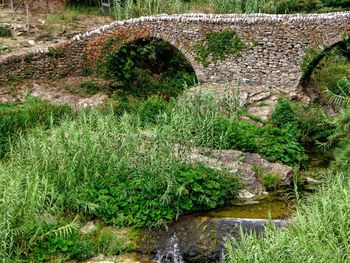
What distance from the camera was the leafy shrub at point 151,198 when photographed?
10711 millimetres

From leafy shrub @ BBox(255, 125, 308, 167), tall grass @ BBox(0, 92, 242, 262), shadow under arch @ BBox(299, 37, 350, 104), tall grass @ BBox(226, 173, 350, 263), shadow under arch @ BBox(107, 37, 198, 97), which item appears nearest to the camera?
tall grass @ BBox(226, 173, 350, 263)

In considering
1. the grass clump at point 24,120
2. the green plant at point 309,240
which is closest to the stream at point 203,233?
the green plant at point 309,240

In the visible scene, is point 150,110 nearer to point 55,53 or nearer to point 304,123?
point 304,123

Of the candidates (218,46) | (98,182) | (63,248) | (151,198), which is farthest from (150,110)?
(63,248)

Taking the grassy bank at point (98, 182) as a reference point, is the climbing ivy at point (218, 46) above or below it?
above

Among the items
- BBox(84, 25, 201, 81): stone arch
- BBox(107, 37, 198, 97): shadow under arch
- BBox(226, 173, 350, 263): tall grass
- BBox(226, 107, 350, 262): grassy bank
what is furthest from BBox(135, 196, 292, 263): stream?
BBox(84, 25, 201, 81): stone arch

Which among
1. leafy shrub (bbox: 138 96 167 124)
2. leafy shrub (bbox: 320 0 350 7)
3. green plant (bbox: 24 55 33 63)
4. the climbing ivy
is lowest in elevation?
leafy shrub (bbox: 138 96 167 124)

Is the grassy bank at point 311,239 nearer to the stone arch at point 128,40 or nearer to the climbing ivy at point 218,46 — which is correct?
the climbing ivy at point 218,46

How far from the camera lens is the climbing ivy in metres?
18.6

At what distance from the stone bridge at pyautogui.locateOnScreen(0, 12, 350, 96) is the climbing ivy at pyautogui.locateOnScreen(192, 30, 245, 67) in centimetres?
11

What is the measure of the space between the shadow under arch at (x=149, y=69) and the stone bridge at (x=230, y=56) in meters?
0.52

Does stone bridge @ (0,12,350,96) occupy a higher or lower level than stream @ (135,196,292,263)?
higher

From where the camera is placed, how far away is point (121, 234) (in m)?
10.5

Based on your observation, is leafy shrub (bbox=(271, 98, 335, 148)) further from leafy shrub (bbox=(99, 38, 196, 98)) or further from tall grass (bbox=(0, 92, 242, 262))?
tall grass (bbox=(0, 92, 242, 262))
